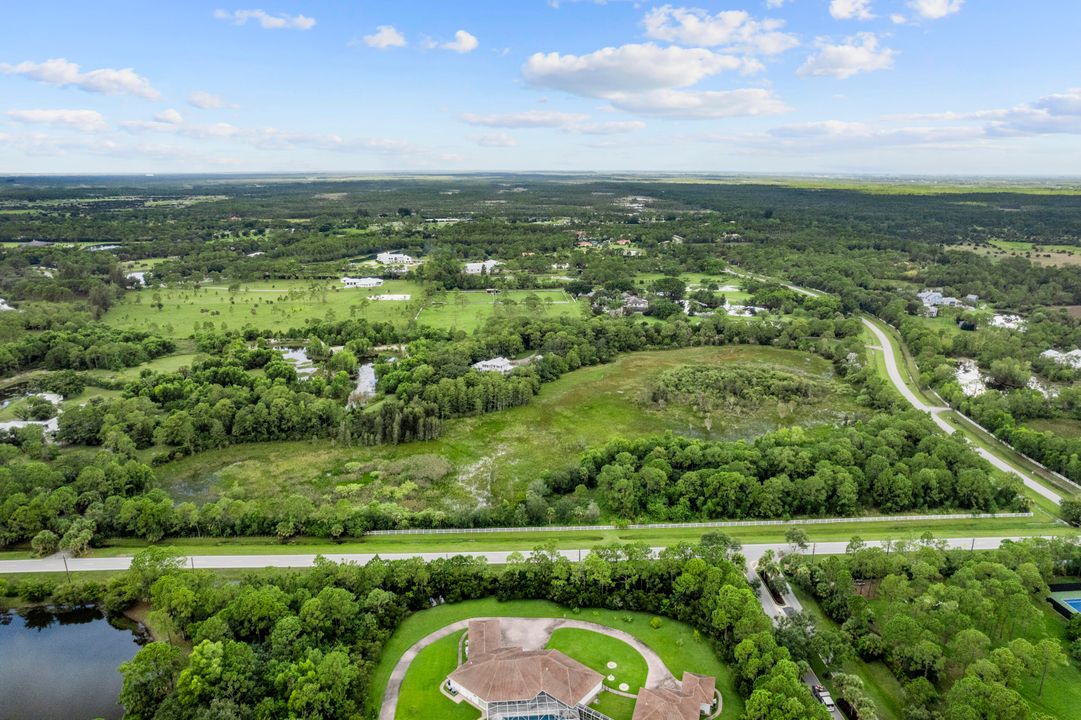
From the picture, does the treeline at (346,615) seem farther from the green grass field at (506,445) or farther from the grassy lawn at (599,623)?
the green grass field at (506,445)

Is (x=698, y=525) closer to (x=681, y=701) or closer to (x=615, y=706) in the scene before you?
(x=615, y=706)

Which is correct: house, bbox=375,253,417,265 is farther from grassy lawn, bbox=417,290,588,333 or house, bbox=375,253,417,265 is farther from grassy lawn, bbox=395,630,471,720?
grassy lawn, bbox=395,630,471,720

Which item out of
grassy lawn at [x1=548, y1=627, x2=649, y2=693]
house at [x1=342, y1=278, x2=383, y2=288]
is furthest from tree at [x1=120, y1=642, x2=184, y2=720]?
house at [x1=342, y1=278, x2=383, y2=288]

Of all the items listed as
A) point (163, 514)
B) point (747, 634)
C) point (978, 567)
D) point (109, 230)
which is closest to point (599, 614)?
point (747, 634)

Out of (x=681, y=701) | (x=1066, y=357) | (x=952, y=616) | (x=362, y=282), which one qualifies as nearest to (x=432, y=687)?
(x=681, y=701)

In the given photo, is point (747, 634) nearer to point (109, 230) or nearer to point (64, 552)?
point (64, 552)

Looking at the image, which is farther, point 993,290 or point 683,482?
point 993,290
